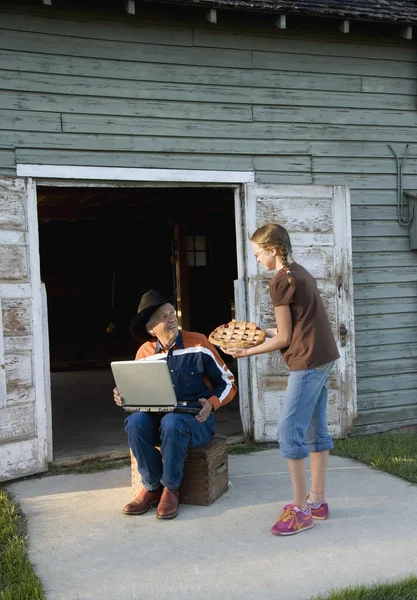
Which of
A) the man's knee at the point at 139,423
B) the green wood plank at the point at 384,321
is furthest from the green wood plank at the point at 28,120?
the green wood plank at the point at 384,321

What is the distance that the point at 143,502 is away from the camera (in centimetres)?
382

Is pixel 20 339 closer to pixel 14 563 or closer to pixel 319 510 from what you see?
pixel 14 563

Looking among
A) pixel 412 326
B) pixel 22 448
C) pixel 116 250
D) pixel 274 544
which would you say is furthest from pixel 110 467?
pixel 116 250

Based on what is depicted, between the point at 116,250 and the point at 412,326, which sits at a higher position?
the point at 116,250

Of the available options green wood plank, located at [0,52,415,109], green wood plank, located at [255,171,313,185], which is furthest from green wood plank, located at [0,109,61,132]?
green wood plank, located at [255,171,313,185]

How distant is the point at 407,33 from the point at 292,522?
4.62 m

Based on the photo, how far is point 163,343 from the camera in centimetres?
389

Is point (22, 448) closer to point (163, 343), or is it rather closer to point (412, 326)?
point (163, 343)

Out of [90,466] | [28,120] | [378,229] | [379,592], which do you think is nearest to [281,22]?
[378,229]

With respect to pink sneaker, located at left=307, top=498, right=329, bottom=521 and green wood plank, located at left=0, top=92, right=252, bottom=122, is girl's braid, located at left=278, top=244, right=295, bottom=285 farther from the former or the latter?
green wood plank, located at left=0, top=92, right=252, bottom=122

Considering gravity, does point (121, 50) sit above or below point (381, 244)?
above

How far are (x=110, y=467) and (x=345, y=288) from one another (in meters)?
2.44

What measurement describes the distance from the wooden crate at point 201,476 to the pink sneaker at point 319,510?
604 millimetres

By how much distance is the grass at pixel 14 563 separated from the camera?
2826 millimetres
